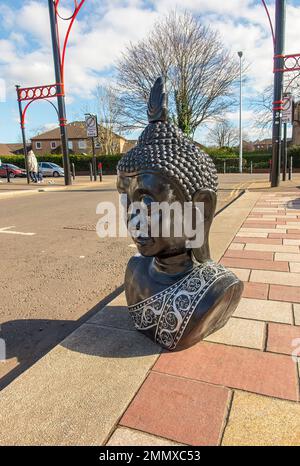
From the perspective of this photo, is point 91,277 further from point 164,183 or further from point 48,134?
point 48,134

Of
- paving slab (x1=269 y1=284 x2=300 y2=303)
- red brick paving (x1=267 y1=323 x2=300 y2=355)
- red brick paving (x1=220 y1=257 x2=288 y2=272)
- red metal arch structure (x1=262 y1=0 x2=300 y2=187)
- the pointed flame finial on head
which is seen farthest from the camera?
red metal arch structure (x1=262 y1=0 x2=300 y2=187)

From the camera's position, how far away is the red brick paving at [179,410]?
4.60ft

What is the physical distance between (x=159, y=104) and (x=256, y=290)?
1870 mm

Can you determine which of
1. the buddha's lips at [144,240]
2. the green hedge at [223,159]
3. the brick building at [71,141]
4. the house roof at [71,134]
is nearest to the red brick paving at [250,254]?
the buddha's lips at [144,240]

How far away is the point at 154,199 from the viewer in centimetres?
181

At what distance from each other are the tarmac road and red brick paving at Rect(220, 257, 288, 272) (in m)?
1.27

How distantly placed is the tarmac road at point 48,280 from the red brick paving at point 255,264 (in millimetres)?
1274

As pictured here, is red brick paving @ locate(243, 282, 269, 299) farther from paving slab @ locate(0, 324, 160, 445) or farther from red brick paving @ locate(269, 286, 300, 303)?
paving slab @ locate(0, 324, 160, 445)

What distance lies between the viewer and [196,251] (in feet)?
6.64

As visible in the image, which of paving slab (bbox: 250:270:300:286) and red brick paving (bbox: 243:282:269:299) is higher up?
paving slab (bbox: 250:270:300:286)

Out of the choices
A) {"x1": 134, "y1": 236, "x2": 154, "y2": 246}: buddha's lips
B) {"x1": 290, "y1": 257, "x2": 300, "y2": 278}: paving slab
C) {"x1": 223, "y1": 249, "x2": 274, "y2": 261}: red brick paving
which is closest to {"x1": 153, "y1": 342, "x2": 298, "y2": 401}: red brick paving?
{"x1": 134, "y1": 236, "x2": 154, "y2": 246}: buddha's lips

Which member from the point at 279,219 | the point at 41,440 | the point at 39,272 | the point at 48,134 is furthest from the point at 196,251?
the point at 48,134

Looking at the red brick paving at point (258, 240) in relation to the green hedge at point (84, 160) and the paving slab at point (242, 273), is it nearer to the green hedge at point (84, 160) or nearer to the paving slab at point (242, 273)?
the paving slab at point (242, 273)

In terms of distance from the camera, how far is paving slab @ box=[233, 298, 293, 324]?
8.00 ft
